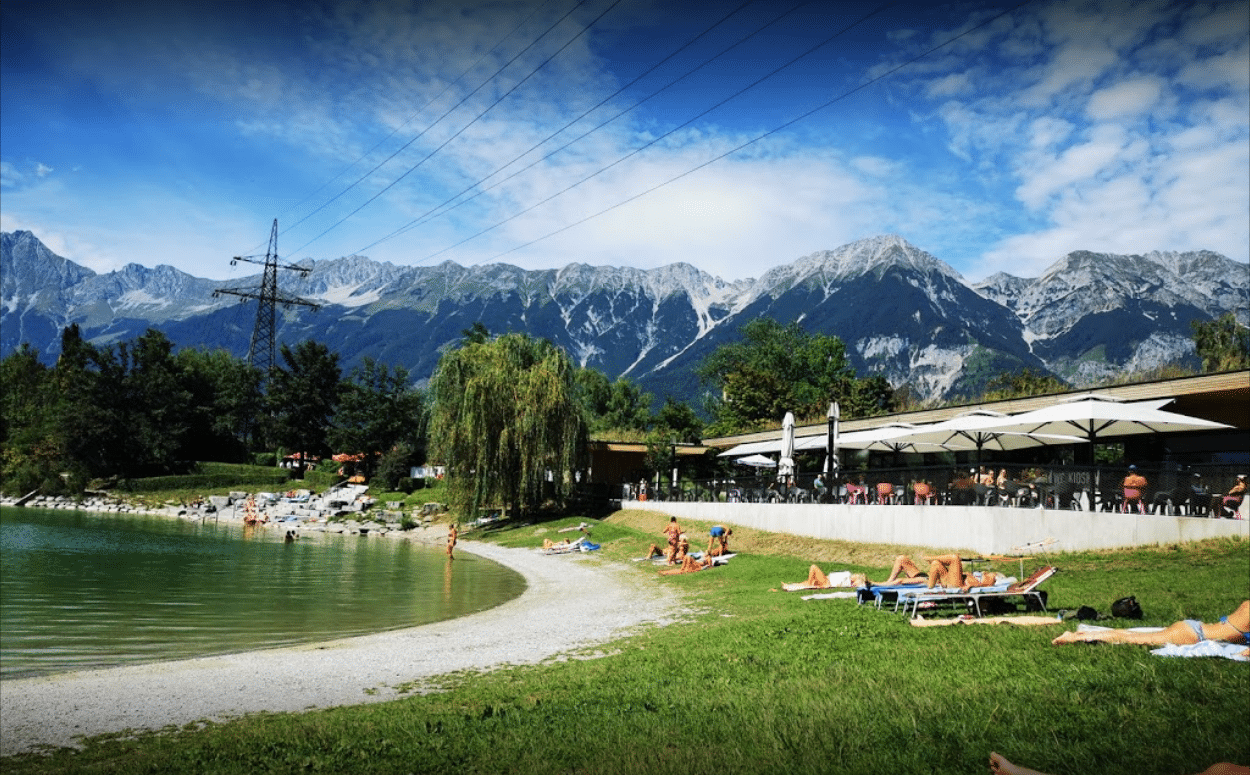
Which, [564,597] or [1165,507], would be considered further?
[564,597]

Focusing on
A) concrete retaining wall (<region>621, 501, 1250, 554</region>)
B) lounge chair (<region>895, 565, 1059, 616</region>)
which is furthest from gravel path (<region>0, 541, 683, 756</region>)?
concrete retaining wall (<region>621, 501, 1250, 554</region>)

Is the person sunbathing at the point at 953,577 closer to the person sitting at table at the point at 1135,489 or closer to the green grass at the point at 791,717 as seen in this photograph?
the green grass at the point at 791,717

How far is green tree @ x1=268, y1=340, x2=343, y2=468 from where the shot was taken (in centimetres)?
7869

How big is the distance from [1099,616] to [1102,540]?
27.7 feet

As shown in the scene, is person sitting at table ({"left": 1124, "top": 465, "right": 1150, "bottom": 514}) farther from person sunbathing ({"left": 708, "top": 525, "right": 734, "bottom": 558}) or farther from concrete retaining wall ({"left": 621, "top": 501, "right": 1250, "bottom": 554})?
person sunbathing ({"left": 708, "top": 525, "right": 734, "bottom": 558})

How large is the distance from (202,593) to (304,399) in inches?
2383

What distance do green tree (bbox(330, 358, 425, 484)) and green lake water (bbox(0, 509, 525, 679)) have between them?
94.2 feet

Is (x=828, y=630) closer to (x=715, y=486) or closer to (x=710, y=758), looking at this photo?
(x=710, y=758)

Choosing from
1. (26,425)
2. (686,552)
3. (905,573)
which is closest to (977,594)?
(905,573)

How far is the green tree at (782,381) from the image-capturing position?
212 feet

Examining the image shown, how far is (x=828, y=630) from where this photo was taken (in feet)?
37.0

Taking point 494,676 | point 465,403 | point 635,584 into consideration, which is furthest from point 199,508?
point 494,676

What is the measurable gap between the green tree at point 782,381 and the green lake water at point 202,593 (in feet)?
96.1

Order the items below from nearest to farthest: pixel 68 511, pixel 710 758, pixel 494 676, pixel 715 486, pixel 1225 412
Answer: pixel 710 758 → pixel 494 676 → pixel 1225 412 → pixel 715 486 → pixel 68 511
